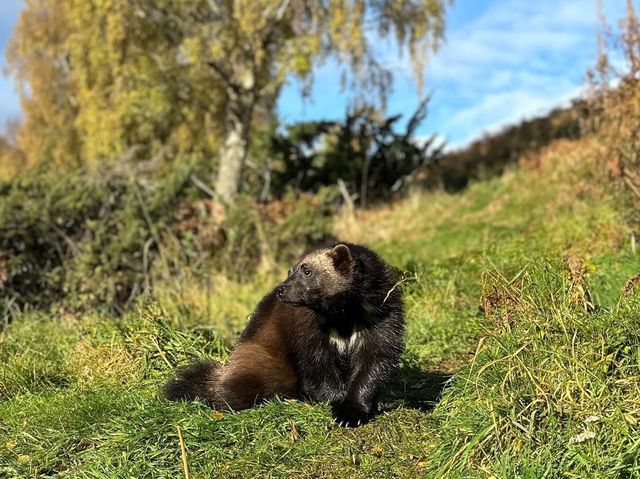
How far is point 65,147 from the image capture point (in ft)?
92.5

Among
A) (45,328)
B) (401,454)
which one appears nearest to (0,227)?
(45,328)

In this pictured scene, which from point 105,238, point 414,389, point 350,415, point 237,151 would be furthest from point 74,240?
point 350,415

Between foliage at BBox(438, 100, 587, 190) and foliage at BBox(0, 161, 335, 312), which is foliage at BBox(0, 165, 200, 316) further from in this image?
foliage at BBox(438, 100, 587, 190)

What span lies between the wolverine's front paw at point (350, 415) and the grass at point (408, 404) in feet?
0.18

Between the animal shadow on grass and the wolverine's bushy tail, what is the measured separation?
1183 millimetres

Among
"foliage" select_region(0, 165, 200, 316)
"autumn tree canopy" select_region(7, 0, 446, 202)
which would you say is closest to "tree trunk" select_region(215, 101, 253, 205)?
"autumn tree canopy" select_region(7, 0, 446, 202)

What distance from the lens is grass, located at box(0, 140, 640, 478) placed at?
3488 millimetres

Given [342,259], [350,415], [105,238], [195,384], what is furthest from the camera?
[105,238]

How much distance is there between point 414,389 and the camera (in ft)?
17.3

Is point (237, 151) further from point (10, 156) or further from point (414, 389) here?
point (10, 156)

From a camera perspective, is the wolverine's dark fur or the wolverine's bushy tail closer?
the wolverine's dark fur

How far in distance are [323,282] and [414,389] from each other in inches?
49.9

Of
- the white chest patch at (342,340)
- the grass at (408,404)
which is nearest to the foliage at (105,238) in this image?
the grass at (408,404)

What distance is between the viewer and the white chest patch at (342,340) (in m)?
4.63
